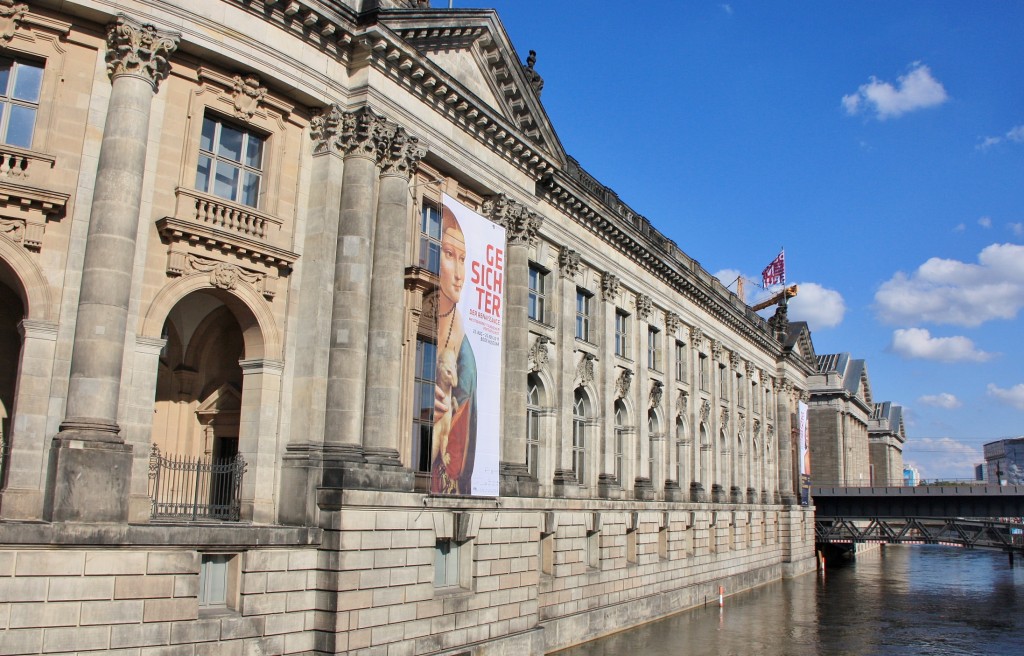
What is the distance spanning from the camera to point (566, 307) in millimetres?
32062

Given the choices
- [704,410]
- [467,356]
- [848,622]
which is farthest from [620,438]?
[467,356]

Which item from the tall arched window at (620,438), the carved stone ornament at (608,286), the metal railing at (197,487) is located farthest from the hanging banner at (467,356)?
the tall arched window at (620,438)

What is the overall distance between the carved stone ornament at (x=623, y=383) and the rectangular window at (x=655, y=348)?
4.25m

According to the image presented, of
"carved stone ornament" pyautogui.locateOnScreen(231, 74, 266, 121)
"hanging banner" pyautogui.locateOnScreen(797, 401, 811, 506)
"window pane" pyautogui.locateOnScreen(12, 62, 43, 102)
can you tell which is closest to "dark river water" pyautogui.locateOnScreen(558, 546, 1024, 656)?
"hanging banner" pyautogui.locateOnScreen(797, 401, 811, 506)

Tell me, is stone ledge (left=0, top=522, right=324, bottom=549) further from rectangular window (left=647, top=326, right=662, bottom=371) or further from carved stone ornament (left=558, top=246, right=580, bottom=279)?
rectangular window (left=647, top=326, right=662, bottom=371)

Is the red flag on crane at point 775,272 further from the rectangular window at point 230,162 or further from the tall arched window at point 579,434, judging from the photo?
the rectangular window at point 230,162

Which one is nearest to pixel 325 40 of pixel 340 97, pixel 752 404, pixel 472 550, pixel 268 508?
pixel 340 97

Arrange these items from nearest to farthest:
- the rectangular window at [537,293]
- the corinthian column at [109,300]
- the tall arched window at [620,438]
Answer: the corinthian column at [109,300], the rectangular window at [537,293], the tall arched window at [620,438]

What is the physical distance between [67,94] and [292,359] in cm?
715

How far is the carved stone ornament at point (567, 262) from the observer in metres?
32.1

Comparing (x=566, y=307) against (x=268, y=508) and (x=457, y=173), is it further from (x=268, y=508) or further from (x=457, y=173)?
(x=268, y=508)

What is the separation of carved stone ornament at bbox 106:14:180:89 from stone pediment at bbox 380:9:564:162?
18.6 ft

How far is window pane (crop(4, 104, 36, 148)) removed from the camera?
16.8 m

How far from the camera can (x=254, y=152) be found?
2030 cm
